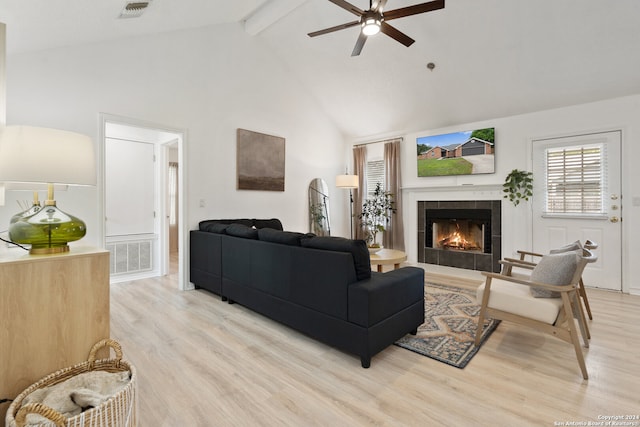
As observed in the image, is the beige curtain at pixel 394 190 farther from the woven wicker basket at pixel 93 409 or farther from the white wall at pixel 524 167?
the woven wicker basket at pixel 93 409

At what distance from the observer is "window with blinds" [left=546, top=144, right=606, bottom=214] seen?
4137 millimetres

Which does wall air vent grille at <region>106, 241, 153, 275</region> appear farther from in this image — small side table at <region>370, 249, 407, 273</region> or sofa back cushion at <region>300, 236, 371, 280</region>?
sofa back cushion at <region>300, 236, 371, 280</region>

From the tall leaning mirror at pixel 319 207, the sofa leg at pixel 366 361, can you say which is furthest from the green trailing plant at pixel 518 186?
the sofa leg at pixel 366 361

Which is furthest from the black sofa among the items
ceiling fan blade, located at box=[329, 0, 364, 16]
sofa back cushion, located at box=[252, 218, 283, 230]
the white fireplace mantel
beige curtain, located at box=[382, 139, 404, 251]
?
beige curtain, located at box=[382, 139, 404, 251]

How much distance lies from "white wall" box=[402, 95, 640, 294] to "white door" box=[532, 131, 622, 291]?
88 mm

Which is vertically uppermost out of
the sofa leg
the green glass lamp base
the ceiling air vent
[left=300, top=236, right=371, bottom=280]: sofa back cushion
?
the ceiling air vent

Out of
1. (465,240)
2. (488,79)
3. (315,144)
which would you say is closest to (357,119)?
(315,144)

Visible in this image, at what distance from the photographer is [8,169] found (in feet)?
4.18

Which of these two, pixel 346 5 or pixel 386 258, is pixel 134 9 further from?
pixel 386 258

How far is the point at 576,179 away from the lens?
4.29 metres

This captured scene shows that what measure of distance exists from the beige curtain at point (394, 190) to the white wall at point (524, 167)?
4.6 inches

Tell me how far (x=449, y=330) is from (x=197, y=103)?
4274mm

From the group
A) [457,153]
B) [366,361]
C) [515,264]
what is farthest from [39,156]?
[457,153]

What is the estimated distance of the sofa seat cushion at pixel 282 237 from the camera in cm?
271
